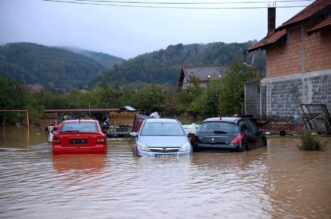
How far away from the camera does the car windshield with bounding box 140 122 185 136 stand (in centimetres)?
1742

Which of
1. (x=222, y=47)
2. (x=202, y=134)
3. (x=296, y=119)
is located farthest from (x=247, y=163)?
(x=222, y=47)

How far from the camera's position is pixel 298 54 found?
104 feet

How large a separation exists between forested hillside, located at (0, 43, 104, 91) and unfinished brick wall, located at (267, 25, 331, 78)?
76702mm

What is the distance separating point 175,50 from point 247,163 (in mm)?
120661

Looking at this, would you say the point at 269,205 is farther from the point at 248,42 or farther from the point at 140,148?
the point at 248,42

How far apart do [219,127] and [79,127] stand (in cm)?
474

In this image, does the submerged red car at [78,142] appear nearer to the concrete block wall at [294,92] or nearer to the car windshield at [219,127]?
the car windshield at [219,127]

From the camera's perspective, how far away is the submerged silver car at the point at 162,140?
16156 millimetres

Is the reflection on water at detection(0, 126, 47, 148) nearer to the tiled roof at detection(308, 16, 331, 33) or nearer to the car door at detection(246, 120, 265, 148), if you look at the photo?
the car door at detection(246, 120, 265, 148)

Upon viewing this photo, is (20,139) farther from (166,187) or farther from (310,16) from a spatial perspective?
(166,187)

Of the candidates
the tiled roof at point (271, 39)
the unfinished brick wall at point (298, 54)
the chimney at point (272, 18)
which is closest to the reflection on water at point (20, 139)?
the tiled roof at point (271, 39)

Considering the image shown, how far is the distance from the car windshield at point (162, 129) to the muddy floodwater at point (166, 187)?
99 centimetres

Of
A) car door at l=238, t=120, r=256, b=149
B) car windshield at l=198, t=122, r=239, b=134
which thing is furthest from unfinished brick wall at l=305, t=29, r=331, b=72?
car windshield at l=198, t=122, r=239, b=134

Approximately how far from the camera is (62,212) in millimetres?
8242
